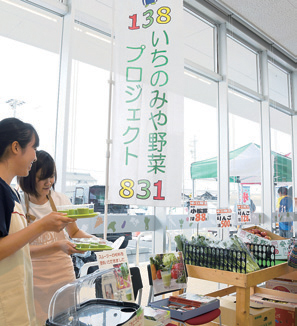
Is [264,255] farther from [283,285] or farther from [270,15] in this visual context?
[270,15]

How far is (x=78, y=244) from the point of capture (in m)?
1.66

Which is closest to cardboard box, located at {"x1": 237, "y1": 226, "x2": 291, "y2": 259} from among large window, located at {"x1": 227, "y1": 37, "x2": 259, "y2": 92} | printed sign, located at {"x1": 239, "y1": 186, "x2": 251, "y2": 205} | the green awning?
the green awning

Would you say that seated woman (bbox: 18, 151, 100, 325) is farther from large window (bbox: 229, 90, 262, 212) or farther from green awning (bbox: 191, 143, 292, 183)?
large window (bbox: 229, 90, 262, 212)

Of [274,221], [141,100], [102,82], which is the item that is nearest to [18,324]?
[141,100]

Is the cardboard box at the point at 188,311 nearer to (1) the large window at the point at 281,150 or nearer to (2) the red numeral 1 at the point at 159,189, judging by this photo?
(2) the red numeral 1 at the point at 159,189

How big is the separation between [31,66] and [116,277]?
7.09 feet

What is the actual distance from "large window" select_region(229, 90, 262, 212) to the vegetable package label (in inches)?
100

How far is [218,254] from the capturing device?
2.83m

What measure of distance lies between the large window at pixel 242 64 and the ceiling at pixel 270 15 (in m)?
0.49

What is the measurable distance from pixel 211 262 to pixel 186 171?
184 cm

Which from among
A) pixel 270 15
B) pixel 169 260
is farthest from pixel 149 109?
pixel 270 15

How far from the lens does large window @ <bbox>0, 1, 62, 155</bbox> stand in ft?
9.58

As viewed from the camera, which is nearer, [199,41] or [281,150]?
[199,41]

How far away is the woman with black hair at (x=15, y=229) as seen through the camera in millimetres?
1285
